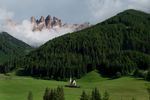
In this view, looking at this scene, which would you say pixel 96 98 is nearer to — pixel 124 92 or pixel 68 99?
pixel 68 99

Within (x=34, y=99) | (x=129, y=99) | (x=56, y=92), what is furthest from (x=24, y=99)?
(x=129, y=99)

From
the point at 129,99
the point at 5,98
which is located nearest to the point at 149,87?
the point at 129,99

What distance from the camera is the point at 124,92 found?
635 feet

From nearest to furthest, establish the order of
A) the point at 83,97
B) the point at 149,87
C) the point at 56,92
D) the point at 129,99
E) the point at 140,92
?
the point at 149,87
the point at 83,97
the point at 56,92
the point at 129,99
the point at 140,92

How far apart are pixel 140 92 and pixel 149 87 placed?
128524 mm

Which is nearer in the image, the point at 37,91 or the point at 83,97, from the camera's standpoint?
the point at 83,97

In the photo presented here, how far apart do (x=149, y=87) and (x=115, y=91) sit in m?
134

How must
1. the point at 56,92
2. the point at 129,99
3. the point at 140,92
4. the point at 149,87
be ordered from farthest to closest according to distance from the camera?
the point at 140,92, the point at 129,99, the point at 56,92, the point at 149,87

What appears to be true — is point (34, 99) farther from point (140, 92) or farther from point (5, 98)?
point (140, 92)

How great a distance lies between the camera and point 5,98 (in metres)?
167

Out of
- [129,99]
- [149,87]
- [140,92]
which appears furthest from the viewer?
[140,92]

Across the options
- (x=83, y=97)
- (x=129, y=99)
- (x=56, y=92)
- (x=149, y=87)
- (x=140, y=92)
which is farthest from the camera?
(x=140, y=92)

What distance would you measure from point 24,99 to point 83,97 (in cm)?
4819

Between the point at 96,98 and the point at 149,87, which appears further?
the point at 96,98
